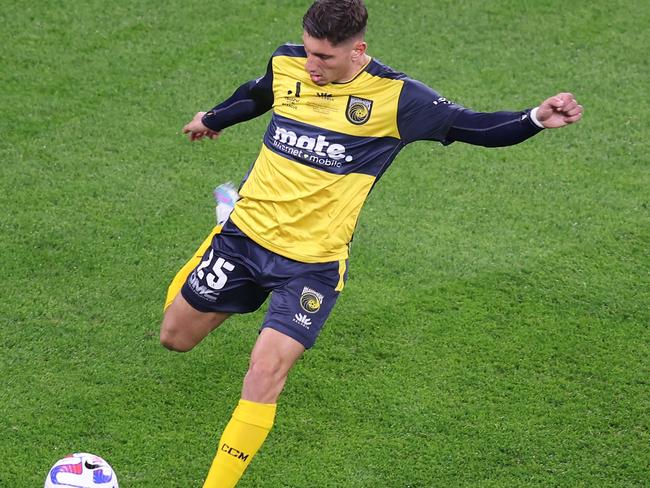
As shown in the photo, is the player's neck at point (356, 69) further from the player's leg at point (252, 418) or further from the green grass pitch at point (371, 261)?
the green grass pitch at point (371, 261)

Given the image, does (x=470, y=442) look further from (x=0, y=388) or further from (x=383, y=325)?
(x=0, y=388)

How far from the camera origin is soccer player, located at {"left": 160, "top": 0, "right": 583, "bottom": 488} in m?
5.05

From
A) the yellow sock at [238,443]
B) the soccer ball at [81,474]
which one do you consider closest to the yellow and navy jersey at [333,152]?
the yellow sock at [238,443]

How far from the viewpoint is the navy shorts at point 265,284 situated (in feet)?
16.7

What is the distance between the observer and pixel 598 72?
30.1ft

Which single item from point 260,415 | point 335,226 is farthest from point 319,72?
point 260,415

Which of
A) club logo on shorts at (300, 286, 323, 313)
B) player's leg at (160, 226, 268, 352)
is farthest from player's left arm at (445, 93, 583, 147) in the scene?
player's leg at (160, 226, 268, 352)

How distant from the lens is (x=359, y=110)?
5250 mm

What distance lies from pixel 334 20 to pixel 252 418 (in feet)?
5.94

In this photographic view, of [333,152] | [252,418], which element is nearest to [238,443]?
[252,418]

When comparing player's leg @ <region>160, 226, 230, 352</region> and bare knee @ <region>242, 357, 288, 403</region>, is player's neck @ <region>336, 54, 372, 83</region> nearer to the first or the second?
player's leg @ <region>160, 226, 230, 352</region>

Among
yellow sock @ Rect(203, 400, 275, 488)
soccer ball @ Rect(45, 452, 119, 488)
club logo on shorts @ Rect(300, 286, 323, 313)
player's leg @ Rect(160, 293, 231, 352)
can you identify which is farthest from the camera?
player's leg @ Rect(160, 293, 231, 352)

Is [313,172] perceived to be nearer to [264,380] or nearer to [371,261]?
[264,380]

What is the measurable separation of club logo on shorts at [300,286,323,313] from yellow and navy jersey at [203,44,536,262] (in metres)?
0.15
